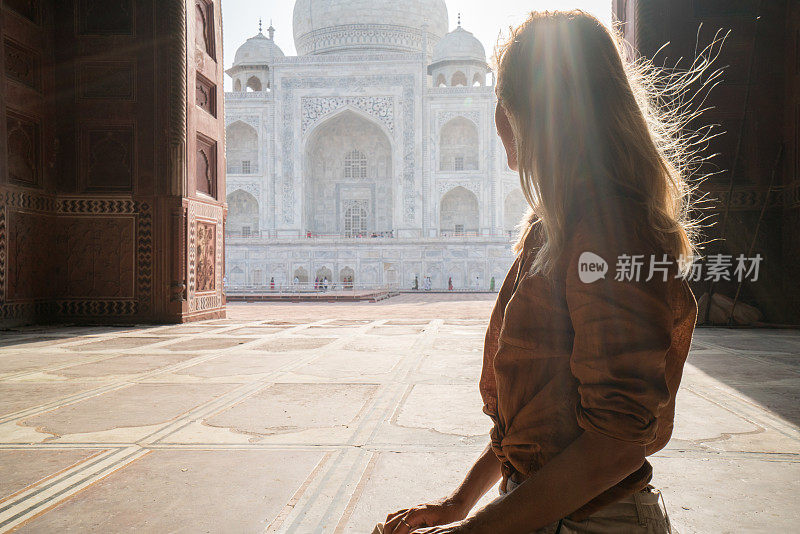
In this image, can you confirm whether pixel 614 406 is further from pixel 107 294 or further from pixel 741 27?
pixel 741 27

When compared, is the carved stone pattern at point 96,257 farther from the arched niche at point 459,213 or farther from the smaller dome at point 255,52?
the smaller dome at point 255,52

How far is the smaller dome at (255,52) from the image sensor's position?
84.8 ft

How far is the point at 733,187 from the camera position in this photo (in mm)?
6371

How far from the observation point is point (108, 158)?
663 cm

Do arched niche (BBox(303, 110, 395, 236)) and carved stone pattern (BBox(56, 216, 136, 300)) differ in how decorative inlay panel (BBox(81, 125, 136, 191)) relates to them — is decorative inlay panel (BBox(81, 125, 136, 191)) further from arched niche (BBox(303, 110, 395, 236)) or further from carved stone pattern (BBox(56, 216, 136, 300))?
arched niche (BBox(303, 110, 395, 236))

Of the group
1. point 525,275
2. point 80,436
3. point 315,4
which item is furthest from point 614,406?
point 315,4

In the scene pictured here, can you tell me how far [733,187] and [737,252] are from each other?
0.70 metres

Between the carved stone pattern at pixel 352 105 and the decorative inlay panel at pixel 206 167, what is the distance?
15.3 metres

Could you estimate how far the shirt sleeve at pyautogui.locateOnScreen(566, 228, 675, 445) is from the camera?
607mm

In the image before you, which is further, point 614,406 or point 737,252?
point 737,252

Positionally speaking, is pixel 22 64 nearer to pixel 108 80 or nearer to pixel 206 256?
pixel 108 80

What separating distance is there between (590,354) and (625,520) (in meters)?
0.22

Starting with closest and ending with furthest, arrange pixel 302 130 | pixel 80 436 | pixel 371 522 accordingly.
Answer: pixel 371 522, pixel 80 436, pixel 302 130

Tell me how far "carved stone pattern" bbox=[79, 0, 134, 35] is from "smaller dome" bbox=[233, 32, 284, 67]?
64.9 feet
